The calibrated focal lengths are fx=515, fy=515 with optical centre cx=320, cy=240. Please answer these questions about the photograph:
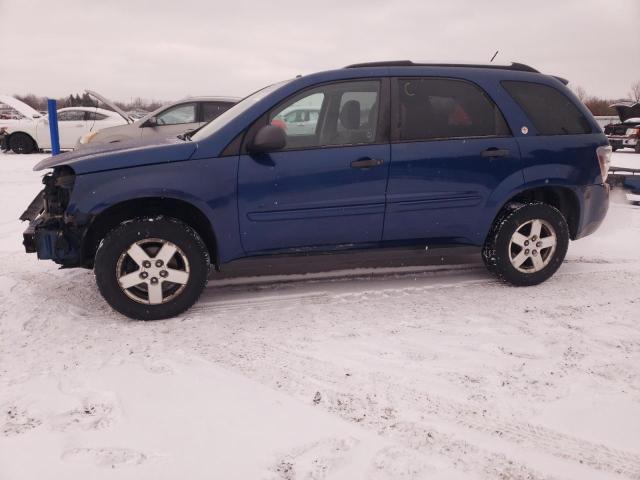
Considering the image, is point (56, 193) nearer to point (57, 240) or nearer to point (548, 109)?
point (57, 240)

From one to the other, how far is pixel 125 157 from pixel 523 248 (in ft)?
10.2

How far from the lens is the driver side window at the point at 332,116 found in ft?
12.0

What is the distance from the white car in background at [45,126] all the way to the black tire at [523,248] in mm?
11815

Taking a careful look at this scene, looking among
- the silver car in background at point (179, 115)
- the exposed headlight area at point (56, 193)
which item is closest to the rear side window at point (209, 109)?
the silver car in background at point (179, 115)

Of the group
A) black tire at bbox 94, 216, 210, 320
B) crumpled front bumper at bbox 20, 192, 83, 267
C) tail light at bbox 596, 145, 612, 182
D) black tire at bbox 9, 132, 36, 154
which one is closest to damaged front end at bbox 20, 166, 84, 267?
crumpled front bumper at bbox 20, 192, 83, 267

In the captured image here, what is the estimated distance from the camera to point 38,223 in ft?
11.7

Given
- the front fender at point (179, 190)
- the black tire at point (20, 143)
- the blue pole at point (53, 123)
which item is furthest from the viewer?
the black tire at point (20, 143)

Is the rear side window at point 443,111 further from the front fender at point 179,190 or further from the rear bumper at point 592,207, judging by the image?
the front fender at point 179,190

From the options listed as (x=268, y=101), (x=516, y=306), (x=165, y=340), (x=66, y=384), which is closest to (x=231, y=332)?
(x=165, y=340)

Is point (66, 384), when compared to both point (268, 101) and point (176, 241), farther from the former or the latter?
point (268, 101)

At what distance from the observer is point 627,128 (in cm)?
1456

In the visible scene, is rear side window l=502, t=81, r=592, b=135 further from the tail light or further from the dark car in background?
the dark car in background

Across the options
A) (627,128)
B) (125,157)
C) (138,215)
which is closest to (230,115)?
(125,157)

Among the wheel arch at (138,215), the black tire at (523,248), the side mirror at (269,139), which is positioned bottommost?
the black tire at (523,248)
